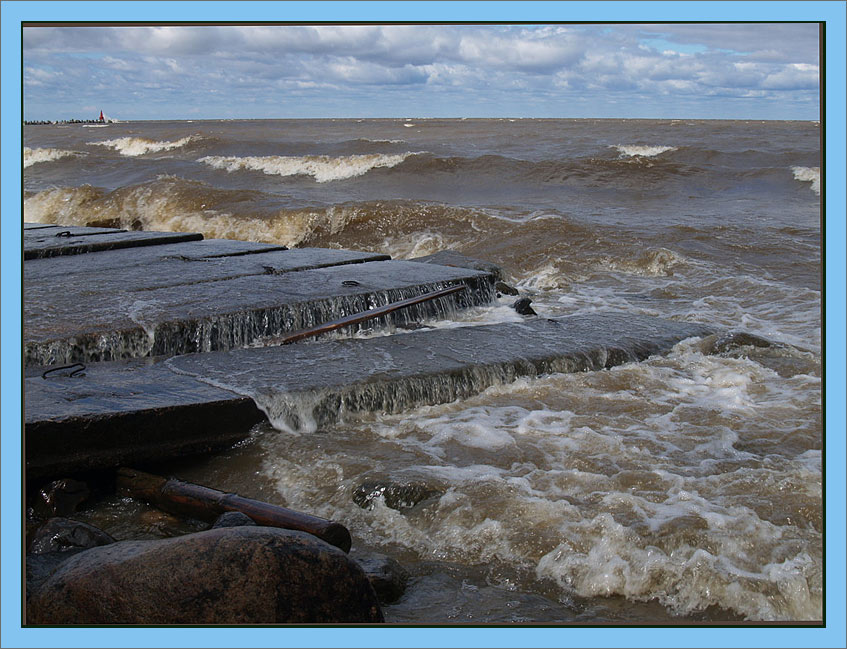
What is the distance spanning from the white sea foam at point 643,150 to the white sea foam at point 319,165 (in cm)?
548

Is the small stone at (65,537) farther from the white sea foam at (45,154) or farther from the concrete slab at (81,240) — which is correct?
the white sea foam at (45,154)

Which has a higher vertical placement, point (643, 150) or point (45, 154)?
point (45, 154)

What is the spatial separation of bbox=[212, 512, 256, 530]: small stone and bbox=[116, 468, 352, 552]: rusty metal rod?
0.10ft

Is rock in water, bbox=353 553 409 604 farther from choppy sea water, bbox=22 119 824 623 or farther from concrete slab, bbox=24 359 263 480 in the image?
concrete slab, bbox=24 359 263 480

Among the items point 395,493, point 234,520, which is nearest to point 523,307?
point 395,493

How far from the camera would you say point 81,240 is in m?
8.32

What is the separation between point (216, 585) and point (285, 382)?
2237mm

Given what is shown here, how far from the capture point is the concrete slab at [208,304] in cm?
505

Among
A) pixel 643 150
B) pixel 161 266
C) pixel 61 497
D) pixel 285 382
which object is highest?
pixel 643 150

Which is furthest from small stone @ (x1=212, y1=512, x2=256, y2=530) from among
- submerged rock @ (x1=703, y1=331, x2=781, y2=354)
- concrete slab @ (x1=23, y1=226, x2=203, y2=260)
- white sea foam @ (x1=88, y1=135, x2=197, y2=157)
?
white sea foam @ (x1=88, y1=135, x2=197, y2=157)

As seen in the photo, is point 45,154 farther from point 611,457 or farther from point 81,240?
point 611,457

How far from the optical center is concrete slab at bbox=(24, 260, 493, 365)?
5055 millimetres

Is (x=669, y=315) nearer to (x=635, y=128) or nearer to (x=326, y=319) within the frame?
(x=326, y=319)

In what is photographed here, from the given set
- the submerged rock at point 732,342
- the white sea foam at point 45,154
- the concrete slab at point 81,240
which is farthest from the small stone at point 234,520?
the white sea foam at point 45,154
